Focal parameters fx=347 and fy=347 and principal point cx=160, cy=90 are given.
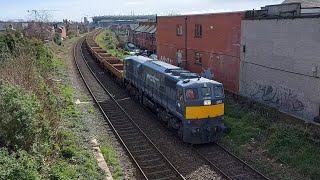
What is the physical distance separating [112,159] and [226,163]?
4.68 metres

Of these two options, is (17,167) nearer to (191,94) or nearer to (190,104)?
(190,104)

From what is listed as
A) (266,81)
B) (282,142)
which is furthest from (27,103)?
(266,81)

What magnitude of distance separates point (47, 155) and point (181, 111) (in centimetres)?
618

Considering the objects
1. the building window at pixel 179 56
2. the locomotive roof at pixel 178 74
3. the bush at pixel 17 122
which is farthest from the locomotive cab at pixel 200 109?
the building window at pixel 179 56

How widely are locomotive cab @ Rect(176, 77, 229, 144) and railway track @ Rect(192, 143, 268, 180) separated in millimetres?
426

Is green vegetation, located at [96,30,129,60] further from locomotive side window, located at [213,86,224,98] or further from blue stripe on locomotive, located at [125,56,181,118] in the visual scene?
locomotive side window, located at [213,86,224,98]

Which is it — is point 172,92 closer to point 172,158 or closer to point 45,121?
point 172,158

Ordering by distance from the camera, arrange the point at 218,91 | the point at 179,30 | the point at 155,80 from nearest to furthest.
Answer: the point at 218,91
the point at 155,80
the point at 179,30

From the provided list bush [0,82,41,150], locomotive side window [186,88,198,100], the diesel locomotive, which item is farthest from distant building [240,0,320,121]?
bush [0,82,41,150]

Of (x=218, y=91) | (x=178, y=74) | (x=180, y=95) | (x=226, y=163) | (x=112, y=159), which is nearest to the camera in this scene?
(x=226, y=163)

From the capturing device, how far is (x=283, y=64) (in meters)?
18.8

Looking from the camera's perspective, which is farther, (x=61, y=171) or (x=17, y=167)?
(x=61, y=171)

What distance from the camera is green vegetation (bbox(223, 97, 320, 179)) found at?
13719 mm

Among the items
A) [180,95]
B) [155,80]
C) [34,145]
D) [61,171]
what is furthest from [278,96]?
[34,145]
